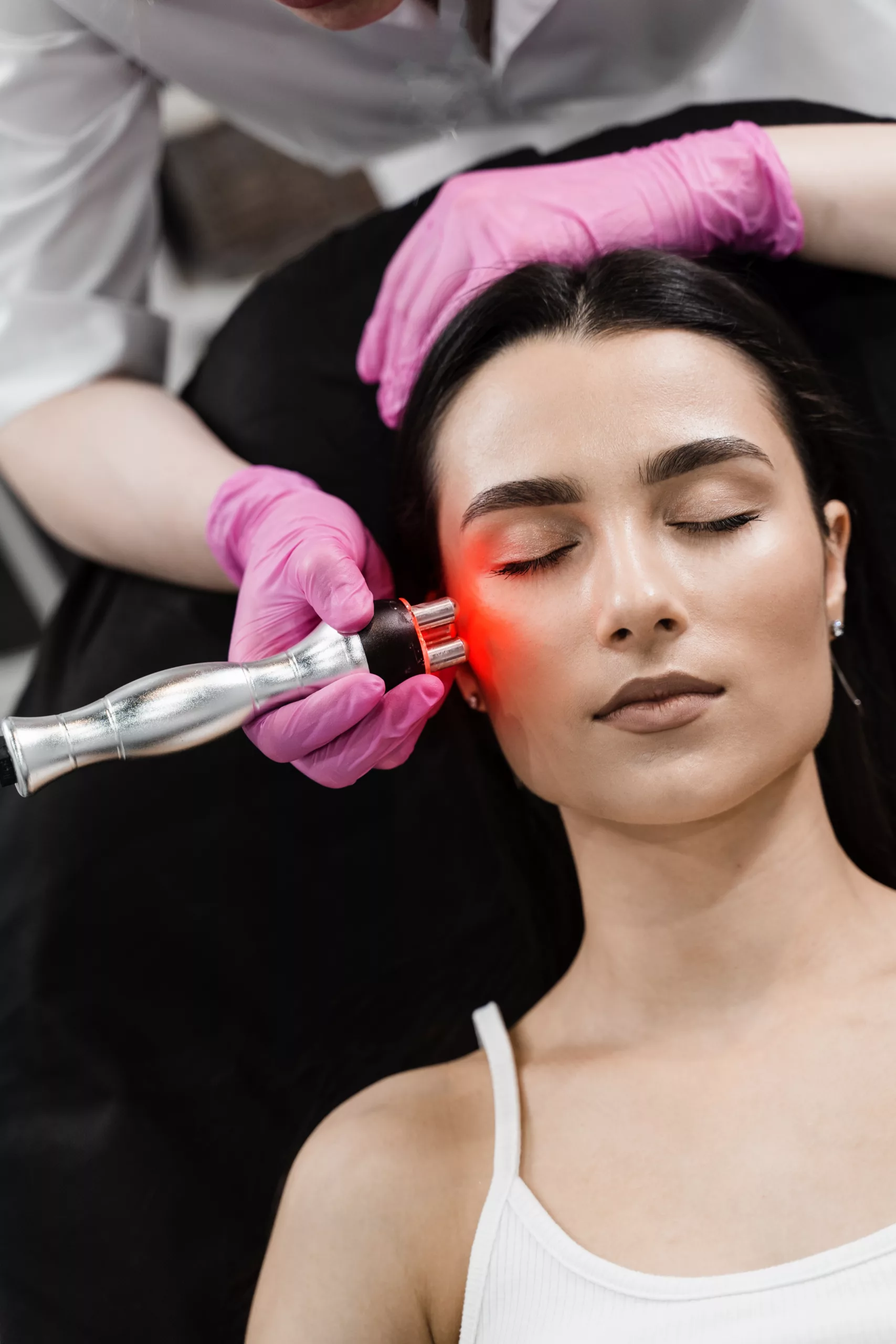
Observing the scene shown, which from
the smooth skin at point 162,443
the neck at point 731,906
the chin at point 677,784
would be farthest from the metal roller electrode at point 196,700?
the smooth skin at point 162,443

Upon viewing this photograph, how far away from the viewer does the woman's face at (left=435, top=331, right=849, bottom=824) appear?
1.13 m

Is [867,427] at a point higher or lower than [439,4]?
lower

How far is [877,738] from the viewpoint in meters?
1.52

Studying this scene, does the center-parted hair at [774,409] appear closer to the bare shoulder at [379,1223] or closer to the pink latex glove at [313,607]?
the pink latex glove at [313,607]

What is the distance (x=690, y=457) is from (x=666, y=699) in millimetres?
224

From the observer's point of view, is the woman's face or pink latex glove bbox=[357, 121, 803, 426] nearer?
the woman's face

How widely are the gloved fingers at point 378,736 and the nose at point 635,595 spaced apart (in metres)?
0.16

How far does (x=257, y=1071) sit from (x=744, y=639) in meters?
0.80

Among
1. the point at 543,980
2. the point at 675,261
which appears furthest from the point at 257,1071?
A: the point at 675,261

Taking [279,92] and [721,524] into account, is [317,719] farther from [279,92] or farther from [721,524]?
[279,92]

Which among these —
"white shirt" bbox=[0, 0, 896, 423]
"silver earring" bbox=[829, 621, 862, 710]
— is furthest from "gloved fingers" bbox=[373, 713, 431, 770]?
"white shirt" bbox=[0, 0, 896, 423]

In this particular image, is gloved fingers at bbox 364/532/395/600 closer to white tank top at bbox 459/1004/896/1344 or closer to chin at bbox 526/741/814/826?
chin at bbox 526/741/814/826

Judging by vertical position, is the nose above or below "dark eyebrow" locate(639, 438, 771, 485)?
below

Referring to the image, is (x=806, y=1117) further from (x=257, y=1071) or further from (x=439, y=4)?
(x=439, y=4)
